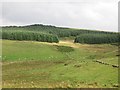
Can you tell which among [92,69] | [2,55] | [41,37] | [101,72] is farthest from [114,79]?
[41,37]

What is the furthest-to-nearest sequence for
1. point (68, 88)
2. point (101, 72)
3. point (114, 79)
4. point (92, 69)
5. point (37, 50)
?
point (37, 50) → point (92, 69) → point (101, 72) → point (114, 79) → point (68, 88)

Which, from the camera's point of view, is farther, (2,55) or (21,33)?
(21,33)

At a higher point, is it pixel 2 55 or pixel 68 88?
pixel 68 88

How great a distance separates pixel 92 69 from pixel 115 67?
395 cm

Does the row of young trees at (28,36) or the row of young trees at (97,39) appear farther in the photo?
the row of young trees at (97,39)

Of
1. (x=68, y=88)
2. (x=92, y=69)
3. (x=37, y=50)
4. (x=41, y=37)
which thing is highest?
(x=68, y=88)

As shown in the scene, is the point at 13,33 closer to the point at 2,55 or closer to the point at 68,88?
the point at 2,55

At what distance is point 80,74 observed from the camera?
51.0 metres

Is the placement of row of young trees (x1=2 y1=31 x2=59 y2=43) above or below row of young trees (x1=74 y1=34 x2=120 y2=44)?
above

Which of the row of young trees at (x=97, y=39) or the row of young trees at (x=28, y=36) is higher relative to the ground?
the row of young trees at (x=28, y=36)

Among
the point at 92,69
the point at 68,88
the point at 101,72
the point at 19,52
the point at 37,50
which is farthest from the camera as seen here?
the point at 37,50

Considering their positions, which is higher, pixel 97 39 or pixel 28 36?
pixel 28 36

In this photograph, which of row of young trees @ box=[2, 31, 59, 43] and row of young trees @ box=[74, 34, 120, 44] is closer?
row of young trees @ box=[2, 31, 59, 43]

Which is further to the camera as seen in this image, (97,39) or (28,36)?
(97,39)
